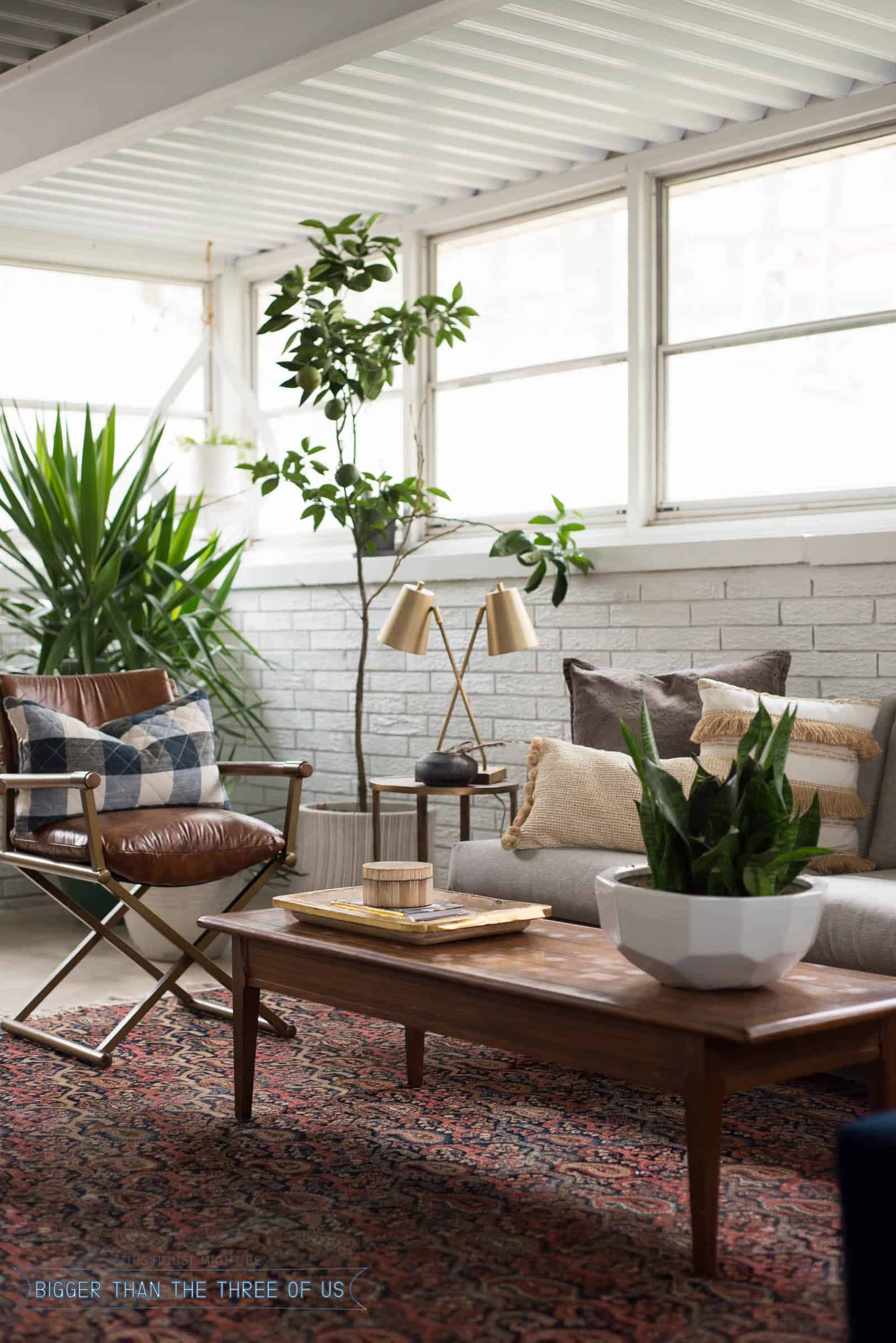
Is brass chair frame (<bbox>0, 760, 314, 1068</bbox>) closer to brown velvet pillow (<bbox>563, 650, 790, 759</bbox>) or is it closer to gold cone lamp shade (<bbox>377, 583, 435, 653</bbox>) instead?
gold cone lamp shade (<bbox>377, 583, 435, 653</bbox>)

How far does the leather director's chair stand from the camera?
145 inches

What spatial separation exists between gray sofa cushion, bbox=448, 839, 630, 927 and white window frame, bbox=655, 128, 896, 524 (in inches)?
54.6

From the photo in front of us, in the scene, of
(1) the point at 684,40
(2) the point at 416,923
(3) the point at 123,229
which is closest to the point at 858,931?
(2) the point at 416,923

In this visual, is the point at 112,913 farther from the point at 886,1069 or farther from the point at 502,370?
the point at 502,370

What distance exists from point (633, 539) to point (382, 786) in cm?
124

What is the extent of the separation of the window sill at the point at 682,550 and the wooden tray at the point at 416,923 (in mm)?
1699

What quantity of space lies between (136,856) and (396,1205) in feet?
4.44

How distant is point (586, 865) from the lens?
3.70 metres

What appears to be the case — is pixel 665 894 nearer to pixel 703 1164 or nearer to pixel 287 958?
pixel 703 1164

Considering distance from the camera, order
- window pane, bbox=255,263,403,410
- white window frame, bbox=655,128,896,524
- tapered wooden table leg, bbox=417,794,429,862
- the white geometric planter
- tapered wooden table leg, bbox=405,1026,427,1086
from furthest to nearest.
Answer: window pane, bbox=255,263,403,410 → tapered wooden table leg, bbox=417,794,429,862 → white window frame, bbox=655,128,896,524 → tapered wooden table leg, bbox=405,1026,427,1086 → the white geometric planter

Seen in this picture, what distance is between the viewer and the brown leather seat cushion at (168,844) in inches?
147

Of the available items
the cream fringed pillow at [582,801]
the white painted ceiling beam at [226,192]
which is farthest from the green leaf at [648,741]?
the white painted ceiling beam at [226,192]

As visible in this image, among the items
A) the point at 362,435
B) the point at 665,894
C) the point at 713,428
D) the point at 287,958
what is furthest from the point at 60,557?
the point at 665,894

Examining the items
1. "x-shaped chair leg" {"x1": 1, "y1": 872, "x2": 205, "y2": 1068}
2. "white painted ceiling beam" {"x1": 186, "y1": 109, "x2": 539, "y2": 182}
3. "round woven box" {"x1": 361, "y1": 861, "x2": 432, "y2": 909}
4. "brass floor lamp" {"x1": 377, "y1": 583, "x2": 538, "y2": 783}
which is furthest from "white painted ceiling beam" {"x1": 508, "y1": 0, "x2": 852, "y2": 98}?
"x-shaped chair leg" {"x1": 1, "y1": 872, "x2": 205, "y2": 1068}
